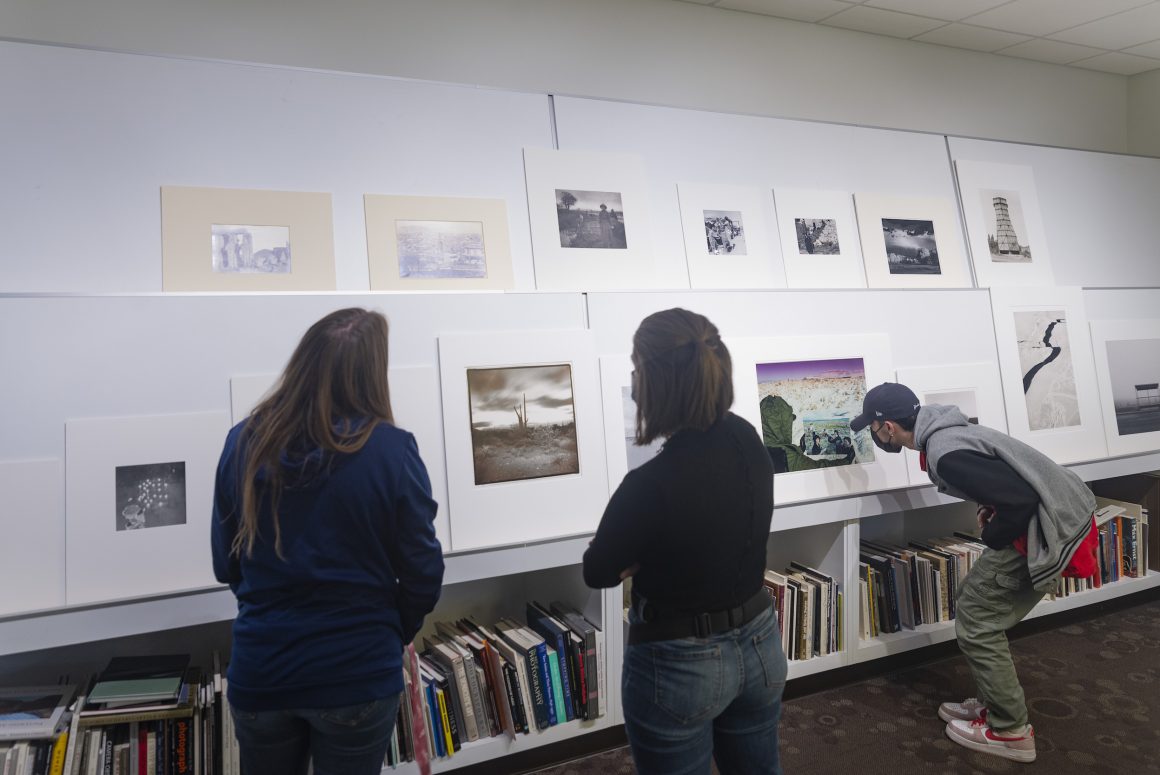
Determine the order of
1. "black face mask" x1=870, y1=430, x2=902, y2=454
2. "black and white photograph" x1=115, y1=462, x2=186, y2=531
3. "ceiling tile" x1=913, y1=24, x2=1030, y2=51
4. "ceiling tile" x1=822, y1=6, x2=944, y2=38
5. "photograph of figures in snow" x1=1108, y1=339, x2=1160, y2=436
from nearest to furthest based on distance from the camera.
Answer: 1. "black and white photograph" x1=115, y1=462, x2=186, y2=531
2. "black face mask" x1=870, y1=430, x2=902, y2=454
3. "ceiling tile" x1=822, y1=6, x2=944, y2=38
4. "photograph of figures in snow" x1=1108, y1=339, x2=1160, y2=436
5. "ceiling tile" x1=913, y1=24, x2=1030, y2=51

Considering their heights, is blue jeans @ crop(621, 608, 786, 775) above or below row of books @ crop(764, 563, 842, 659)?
above

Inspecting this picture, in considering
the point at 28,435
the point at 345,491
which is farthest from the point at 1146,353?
the point at 28,435

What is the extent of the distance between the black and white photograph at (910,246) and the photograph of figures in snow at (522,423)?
1696mm

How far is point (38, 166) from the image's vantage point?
6.94ft

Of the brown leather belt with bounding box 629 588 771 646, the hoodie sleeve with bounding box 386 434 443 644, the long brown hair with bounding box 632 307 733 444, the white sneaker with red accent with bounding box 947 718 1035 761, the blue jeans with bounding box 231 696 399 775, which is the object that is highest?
the long brown hair with bounding box 632 307 733 444

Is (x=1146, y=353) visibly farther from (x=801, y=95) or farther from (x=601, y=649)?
(x=601, y=649)

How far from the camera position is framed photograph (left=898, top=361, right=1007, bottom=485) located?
3.09 meters

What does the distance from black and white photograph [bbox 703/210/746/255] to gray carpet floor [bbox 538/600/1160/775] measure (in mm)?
1787

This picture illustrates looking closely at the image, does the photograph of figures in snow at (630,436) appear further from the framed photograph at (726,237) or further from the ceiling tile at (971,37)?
the ceiling tile at (971,37)

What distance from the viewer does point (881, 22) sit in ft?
11.7

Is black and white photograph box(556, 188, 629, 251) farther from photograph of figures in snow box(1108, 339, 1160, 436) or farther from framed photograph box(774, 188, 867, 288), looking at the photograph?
photograph of figures in snow box(1108, 339, 1160, 436)

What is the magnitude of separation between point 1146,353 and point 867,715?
2.42 m

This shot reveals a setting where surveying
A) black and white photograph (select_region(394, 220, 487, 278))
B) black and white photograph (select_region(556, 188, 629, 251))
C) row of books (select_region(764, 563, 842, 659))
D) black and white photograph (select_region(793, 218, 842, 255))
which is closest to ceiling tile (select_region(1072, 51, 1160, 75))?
black and white photograph (select_region(793, 218, 842, 255))

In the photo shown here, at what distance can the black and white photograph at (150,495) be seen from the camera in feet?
6.54
